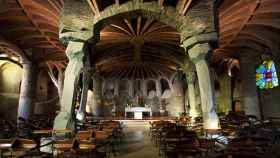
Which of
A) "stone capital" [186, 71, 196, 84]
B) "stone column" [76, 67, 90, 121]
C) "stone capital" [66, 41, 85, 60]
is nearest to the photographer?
"stone capital" [66, 41, 85, 60]

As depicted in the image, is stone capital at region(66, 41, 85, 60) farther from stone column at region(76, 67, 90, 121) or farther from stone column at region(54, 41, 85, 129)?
stone column at region(76, 67, 90, 121)

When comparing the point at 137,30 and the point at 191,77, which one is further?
the point at 191,77

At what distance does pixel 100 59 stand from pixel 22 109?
6821 mm

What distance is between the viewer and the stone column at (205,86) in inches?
274

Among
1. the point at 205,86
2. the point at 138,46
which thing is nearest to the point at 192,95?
the point at 138,46

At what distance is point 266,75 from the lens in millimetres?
14555

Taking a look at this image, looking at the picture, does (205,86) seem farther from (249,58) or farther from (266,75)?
(266,75)

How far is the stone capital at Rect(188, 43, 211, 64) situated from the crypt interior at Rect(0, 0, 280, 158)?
36 millimetres

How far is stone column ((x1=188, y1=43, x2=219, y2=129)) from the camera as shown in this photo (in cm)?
696

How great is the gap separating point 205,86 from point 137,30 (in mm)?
7212

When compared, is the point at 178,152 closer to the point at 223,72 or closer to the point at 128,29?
the point at 128,29

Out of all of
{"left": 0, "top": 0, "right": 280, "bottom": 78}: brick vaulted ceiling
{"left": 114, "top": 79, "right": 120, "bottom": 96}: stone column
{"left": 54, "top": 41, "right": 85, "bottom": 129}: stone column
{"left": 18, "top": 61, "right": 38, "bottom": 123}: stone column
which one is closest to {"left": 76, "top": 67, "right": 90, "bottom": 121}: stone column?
{"left": 0, "top": 0, "right": 280, "bottom": 78}: brick vaulted ceiling

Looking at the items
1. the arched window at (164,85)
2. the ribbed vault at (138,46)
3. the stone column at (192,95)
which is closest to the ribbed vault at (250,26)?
the stone column at (192,95)

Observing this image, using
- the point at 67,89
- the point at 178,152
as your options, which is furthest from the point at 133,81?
the point at 178,152
